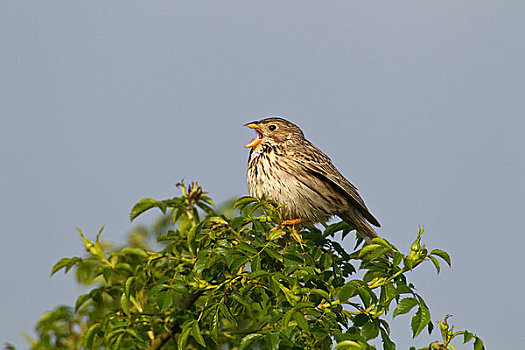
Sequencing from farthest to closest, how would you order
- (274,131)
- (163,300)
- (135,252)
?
(274,131), (135,252), (163,300)

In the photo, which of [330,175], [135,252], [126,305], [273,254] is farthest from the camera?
[330,175]

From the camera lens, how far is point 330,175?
6410 mm

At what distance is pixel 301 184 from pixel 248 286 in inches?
108

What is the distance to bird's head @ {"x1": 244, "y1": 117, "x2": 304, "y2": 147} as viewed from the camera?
673 centimetres

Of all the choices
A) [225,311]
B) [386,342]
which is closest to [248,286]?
[225,311]

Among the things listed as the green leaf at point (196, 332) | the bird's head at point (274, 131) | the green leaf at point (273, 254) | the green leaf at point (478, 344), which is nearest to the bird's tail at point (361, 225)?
the bird's head at point (274, 131)

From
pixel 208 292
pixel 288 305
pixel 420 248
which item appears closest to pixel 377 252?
pixel 420 248

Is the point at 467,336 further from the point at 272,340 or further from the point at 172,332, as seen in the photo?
the point at 172,332

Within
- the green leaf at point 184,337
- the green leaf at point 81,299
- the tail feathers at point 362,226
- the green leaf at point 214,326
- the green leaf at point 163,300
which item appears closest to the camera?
the green leaf at point 214,326

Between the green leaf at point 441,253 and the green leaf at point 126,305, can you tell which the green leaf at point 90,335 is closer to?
the green leaf at point 126,305

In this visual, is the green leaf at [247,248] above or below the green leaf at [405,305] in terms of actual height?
above

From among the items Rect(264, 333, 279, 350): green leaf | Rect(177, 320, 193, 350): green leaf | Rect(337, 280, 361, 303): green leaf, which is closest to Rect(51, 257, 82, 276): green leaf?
Rect(177, 320, 193, 350): green leaf

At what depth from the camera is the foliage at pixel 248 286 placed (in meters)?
3.34

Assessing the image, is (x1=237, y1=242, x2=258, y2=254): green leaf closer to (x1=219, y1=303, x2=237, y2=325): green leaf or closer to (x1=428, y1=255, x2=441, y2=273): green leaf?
(x1=219, y1=303, x2=237, y2=325): green leaf
